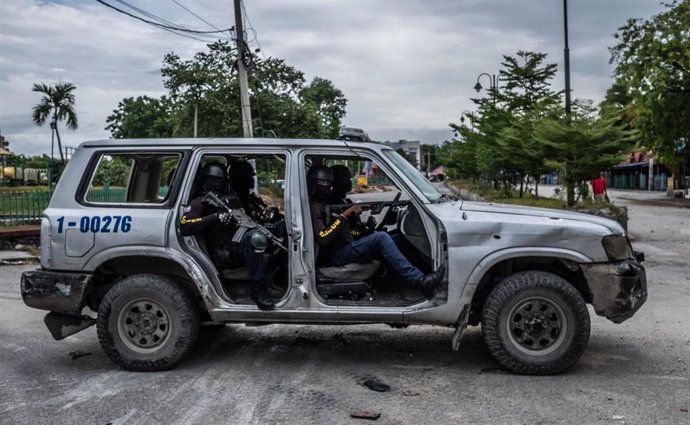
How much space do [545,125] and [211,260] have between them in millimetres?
13894

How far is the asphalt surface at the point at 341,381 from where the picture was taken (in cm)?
472

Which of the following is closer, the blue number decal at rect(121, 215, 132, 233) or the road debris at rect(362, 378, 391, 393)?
the road debris at rect(362, 378, 391, 393)

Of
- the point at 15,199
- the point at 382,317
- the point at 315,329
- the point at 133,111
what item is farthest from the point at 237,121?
the point at 133,111

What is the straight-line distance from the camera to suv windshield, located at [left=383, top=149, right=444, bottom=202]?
5926mm

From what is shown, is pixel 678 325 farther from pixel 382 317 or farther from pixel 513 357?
pixel 382 317

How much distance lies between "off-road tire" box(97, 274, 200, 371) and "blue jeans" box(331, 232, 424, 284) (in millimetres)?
1376

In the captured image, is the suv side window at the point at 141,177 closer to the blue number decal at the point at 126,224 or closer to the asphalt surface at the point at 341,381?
the blue number decal at the point at 126,224

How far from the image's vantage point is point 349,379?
18.3 feet

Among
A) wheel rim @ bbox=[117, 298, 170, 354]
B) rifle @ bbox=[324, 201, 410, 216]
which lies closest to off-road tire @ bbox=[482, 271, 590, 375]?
rifle @ bbox=[324, 201, 410, 216]

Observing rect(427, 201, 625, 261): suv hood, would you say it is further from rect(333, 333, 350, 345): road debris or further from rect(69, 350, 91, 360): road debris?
rect(69, 350, 91, 360): road debris

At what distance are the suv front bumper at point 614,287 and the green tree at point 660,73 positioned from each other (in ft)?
94.8

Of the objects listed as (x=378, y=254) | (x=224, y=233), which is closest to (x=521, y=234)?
(x=378, y=254)

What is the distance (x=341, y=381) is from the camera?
5.53 meters

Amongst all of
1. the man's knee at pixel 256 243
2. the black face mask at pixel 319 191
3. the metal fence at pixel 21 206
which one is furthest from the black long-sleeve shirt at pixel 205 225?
the metal fence at pixel 21 206
